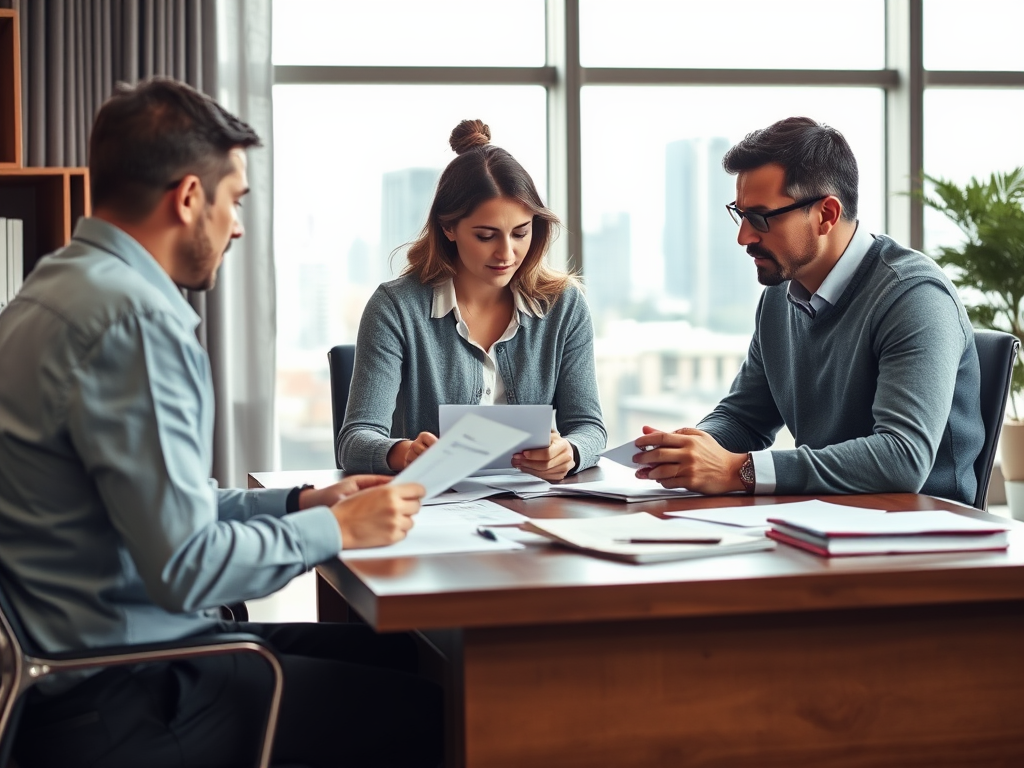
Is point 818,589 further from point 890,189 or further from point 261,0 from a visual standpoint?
point 890,189

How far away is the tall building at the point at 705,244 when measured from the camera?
5137mm

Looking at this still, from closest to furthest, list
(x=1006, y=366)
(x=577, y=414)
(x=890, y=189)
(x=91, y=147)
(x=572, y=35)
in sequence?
(x=91, y=147), (x=1006, y=366), (x=577, y=414), (x=572, y=35), (x=890, y=189)

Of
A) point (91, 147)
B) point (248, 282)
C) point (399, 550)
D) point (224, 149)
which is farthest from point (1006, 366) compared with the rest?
point (248, 282)

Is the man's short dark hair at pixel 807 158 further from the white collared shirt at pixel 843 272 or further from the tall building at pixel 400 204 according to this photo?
the tall building at pixel 400 204

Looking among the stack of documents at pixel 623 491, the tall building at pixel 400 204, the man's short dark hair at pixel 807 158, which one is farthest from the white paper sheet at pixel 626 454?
the tall building at pixel 400 204

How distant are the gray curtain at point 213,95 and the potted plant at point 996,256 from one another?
2694 millimetres

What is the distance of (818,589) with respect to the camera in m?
1.25

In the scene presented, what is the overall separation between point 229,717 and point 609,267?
395cm

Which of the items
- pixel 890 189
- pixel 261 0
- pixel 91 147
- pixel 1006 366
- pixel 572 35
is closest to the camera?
pixel 91 147

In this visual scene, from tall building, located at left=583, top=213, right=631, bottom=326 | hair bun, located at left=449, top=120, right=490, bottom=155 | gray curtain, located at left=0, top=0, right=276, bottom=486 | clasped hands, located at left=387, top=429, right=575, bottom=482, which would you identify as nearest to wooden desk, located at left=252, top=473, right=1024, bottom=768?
clasped hands, located at left=387, top=429, right=575, bottom=482

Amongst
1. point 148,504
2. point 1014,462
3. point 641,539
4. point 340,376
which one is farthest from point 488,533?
point 1014,462

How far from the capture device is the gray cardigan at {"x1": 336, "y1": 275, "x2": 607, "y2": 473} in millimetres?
2383

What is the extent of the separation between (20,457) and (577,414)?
137 centimetres

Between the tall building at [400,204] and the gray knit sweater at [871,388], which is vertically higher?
the tall building at [400,204]
